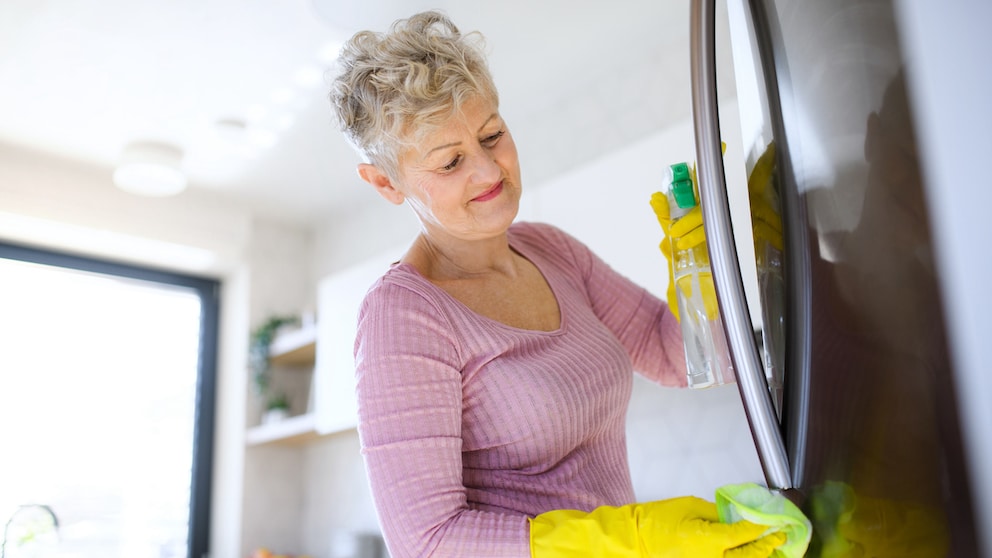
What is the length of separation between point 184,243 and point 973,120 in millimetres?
3275

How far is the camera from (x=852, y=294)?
0.58 m

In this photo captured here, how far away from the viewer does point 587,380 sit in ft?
3.52

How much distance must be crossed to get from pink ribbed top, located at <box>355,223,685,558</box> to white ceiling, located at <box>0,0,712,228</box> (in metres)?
1.35

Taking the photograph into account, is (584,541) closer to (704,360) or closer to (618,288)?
(704,360)

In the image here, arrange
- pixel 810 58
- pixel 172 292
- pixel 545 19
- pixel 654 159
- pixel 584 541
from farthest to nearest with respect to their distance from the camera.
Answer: pixel 172 292 < pixel 545 19 < pixel 654 159 < pixel 584 541 < pixel 810 58

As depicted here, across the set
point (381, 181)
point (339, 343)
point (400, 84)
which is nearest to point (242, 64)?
point (339, 343)

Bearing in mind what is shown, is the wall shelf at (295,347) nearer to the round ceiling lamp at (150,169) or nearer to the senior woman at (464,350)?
the round ceiling lamp at (150,169)

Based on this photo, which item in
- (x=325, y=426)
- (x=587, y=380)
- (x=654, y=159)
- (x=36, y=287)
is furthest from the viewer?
(x=36, y=287)

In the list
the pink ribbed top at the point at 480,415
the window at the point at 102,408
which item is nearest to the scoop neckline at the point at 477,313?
Answer: the pink ribbed top at the point at 480,415

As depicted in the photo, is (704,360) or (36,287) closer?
(704,360)

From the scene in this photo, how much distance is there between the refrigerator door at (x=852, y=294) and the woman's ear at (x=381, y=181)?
0.54 meters

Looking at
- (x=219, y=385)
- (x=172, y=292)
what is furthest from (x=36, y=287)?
Answer: (x=219, y=385)

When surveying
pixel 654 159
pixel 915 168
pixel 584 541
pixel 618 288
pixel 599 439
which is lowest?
pixel 584 541

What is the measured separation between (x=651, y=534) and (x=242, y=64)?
216cm
